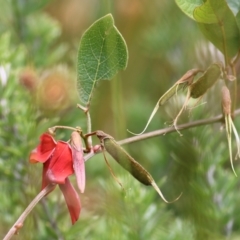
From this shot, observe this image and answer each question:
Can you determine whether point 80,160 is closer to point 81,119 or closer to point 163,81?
point 81,119

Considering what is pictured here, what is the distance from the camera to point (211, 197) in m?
0.65

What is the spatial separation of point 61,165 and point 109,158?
1.21 ft

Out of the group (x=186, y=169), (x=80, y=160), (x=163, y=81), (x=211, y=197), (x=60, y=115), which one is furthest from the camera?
(x=163, y=81)

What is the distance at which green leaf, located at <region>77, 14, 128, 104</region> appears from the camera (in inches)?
17.1

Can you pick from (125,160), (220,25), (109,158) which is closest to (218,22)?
(220,25)

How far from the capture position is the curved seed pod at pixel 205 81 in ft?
1.47

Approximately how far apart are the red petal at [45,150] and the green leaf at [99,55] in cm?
4

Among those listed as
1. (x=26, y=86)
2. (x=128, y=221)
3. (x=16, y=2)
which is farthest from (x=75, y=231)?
(x=16, y=2)

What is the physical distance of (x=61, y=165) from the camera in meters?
0.41

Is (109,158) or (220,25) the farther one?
(109,158)

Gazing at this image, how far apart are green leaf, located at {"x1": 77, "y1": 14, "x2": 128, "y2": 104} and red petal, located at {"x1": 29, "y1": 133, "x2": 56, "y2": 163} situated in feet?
0.15

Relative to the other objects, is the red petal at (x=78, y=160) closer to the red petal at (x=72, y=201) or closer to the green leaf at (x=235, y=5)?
the red petal at (x=72, y=201)

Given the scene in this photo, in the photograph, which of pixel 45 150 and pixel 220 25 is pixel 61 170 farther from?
pixel 220 25

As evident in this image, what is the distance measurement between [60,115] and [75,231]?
0.64 ft
